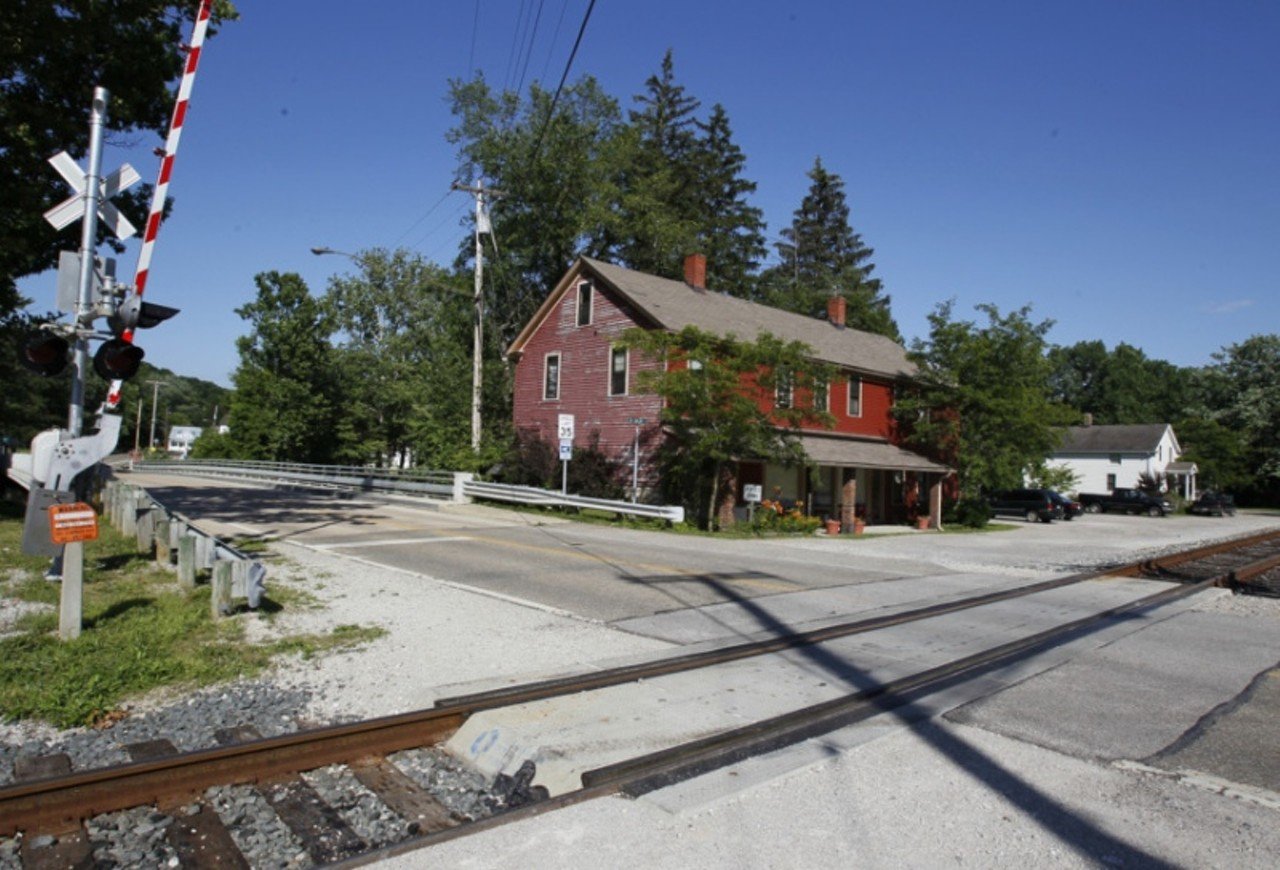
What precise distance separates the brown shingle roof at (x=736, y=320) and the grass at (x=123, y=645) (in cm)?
1810

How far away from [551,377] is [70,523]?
968 inches

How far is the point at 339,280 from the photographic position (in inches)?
2223

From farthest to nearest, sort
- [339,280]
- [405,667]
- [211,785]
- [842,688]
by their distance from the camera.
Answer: [339,280], [405,667], [842,688], [211,785]

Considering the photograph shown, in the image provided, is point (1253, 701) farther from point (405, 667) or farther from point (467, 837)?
point (405, 667)

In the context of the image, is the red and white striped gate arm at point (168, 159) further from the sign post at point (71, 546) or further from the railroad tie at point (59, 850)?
the railroad tie at point (59, 850)

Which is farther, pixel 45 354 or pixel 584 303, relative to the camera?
pixel 584 303

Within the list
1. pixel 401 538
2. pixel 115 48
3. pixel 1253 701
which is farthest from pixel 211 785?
pixel 115 48

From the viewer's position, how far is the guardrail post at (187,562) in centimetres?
986

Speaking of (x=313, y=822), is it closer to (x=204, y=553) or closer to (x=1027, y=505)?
(x=204, y=553)

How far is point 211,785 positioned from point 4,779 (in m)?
1.17

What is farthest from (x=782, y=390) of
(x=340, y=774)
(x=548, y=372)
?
(x=340, y=774)

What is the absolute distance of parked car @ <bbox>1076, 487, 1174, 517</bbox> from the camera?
49188mm

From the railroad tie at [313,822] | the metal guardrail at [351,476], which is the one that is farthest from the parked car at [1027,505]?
the railroad tie at [313,822]

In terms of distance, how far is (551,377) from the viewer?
31.6m
